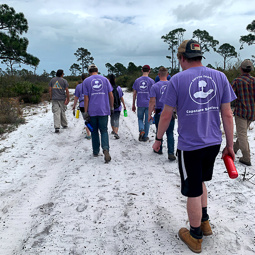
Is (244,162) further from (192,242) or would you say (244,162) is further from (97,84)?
(97,84)

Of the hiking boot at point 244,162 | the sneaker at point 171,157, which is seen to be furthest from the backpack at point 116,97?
the hiking boot at point 244,162

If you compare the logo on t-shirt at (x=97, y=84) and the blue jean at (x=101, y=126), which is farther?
the blue jean at (x=101, y=126)

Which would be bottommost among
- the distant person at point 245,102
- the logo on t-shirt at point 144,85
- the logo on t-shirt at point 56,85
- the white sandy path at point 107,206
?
the white sandy path at point 107,206

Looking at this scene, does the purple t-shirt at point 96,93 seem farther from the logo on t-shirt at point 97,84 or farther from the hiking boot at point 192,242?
the hiking boot at point 192,242

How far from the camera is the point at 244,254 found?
8.29 ft

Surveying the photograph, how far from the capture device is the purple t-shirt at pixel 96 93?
16.7 feet

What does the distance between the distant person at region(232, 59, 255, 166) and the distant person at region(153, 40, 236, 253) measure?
2.58 m

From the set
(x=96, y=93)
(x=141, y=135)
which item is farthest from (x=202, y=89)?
(x=141, y=135)

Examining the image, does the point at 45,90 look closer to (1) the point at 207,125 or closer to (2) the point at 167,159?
(2) the point at 167,159

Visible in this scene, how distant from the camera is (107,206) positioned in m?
3.50

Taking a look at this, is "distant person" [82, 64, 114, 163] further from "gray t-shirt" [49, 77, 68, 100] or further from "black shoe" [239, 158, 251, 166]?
"gray t-shirt" [49, 77, 68, 100]

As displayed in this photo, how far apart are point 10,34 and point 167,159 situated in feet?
50.7

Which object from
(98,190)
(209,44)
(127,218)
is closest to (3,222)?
(98,190)

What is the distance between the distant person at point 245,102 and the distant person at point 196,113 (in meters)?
2.58
